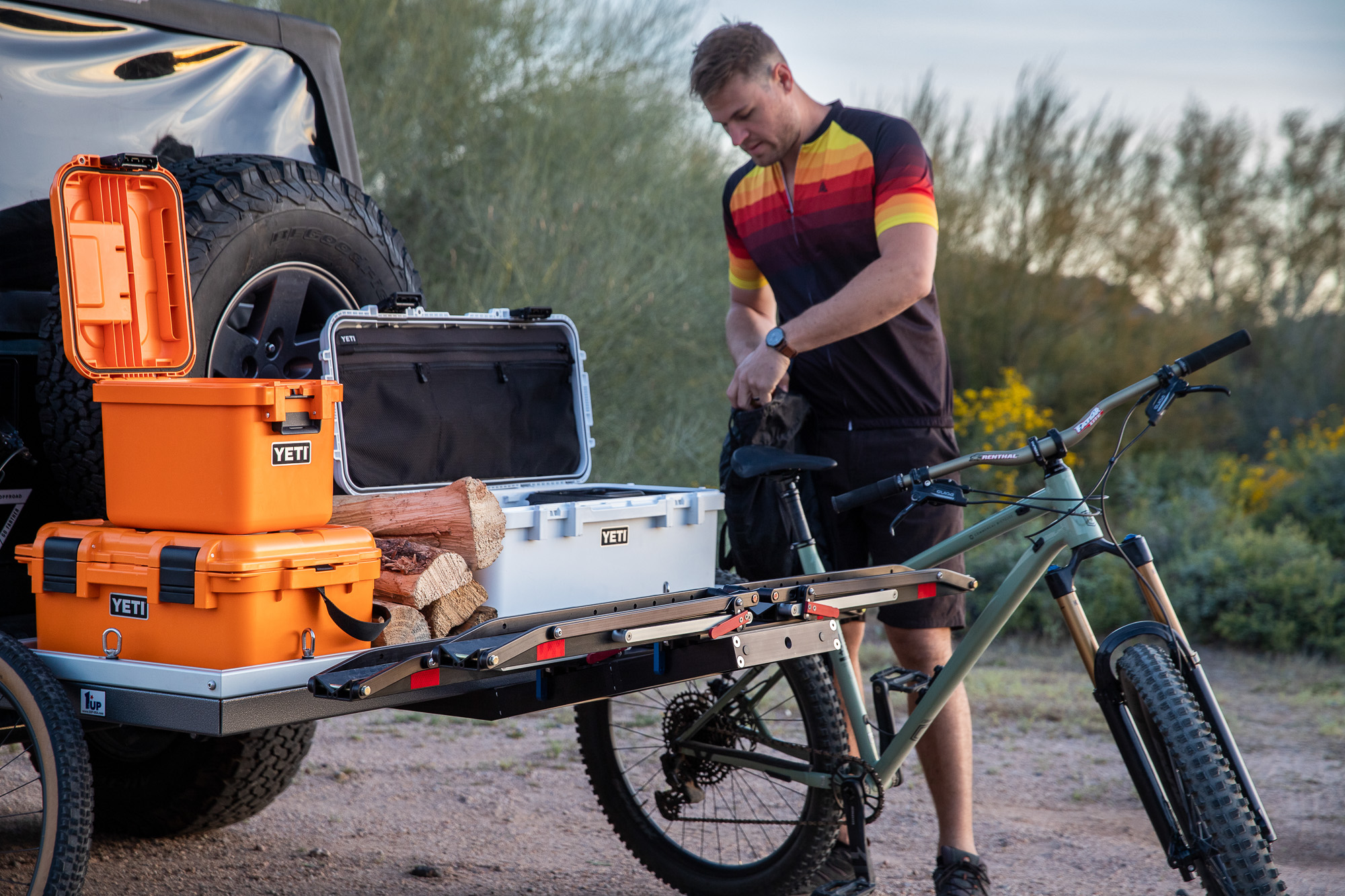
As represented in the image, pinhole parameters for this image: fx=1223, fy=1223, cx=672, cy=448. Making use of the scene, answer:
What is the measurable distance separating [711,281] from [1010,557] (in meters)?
3.12

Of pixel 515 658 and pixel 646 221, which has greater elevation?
pixel 646 221

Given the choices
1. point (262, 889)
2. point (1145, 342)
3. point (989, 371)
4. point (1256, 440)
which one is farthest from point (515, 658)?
point (1256, 440)

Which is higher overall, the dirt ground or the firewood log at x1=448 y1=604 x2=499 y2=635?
the firewood log at x1=448 y1=604 x2=499 y2=635

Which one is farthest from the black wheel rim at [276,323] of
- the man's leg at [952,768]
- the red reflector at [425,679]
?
the man's leg at [952,768]

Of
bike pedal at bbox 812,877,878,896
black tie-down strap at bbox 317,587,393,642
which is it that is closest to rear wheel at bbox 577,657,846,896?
bike pedal at bbox 812,877,878,896

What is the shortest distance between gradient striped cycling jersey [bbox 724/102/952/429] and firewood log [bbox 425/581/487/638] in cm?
122

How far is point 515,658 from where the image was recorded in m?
2.04

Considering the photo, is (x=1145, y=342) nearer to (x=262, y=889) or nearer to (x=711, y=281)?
(x=711, y=281)

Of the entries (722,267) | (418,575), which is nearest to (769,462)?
(418,575)

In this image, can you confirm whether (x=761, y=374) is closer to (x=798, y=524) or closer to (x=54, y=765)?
(x=798, y=524)

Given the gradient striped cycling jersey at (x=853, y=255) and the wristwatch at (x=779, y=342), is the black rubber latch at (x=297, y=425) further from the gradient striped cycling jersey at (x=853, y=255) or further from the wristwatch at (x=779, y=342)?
the gradient striped cycling jersey at (x=853, y=255)

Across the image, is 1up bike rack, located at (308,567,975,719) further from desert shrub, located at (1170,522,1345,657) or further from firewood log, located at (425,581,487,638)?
desert shrub, located at (1170,522,1345,657)

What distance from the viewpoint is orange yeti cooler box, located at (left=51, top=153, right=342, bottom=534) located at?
2.04 m

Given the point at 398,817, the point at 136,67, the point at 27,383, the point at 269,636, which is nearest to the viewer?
the point at 269,636
